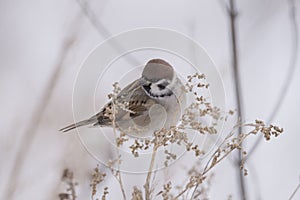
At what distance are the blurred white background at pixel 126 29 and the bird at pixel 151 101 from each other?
0.35 metres

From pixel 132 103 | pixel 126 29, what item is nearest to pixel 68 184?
pixel 132 103

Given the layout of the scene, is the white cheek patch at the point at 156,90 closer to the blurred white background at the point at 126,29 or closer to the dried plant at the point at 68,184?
the dried plant at the point at 68,184

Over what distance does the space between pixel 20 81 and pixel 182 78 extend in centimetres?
83

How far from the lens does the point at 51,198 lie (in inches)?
27.6

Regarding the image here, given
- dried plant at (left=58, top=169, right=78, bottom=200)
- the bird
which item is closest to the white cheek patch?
the bird

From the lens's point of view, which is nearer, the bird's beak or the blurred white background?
the bird's beak

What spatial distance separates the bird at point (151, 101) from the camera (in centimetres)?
51

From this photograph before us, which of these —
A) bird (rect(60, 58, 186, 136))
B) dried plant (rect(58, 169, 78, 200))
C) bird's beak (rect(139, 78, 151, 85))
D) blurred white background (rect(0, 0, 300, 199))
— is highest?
blurred white background (rect(0, 0, 300, 199))

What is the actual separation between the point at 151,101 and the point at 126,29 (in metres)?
0.80

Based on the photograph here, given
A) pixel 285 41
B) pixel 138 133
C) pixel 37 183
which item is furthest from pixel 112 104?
pixel 285 41

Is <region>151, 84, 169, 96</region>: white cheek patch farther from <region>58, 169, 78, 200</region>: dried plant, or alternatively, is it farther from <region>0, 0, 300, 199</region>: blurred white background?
<region>0, 0, 300, 199</region>: blurred white background

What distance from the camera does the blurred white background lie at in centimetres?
95

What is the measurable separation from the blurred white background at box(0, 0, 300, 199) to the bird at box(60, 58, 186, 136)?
1.16 ft

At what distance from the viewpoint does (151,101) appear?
537 mm
